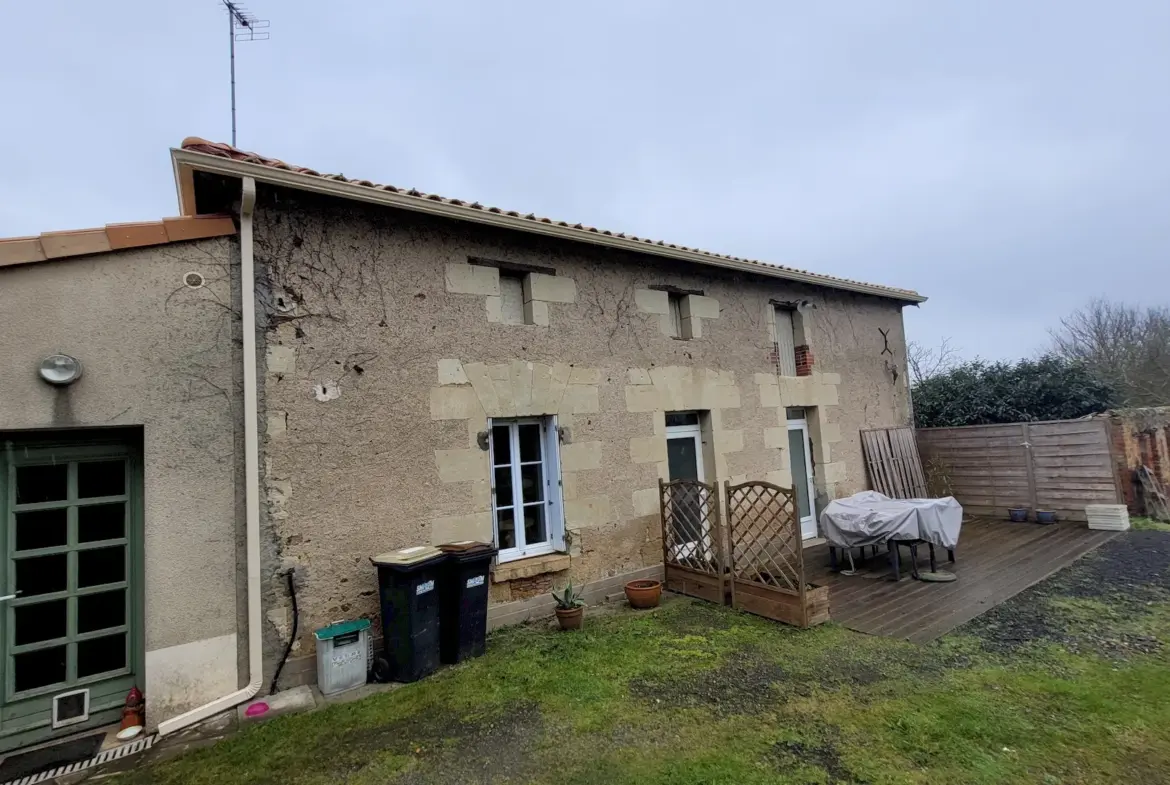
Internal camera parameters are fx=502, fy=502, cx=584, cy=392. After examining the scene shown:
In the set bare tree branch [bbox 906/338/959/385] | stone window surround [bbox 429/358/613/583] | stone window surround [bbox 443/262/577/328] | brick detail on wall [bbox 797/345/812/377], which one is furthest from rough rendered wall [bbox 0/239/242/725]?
bare tree branch [bbox 906/338/959/385]

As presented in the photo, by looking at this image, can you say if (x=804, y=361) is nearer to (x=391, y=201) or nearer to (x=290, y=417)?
(x=391, y=201)

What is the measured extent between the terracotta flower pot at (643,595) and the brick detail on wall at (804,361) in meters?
5.03

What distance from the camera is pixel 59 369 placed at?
3.55 metres

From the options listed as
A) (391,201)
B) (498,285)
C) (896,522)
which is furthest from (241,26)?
(896,522)

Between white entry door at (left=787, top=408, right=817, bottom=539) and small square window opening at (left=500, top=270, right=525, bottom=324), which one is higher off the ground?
small square window opening at (left=500, top=270, right=525, bottom=324)

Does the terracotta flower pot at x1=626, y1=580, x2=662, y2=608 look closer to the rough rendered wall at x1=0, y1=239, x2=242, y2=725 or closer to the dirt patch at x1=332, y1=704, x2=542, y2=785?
the dirt patch at x1=332, y1=704, x2=542, y2=785

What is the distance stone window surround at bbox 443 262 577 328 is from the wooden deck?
4663mm

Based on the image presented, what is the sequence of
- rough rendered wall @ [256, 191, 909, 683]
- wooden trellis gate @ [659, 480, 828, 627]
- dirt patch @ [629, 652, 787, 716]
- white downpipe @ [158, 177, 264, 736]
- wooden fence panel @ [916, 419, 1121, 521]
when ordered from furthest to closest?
wooden fence panel @ [916, 419, 1121, 521]
wooden trellis gate @ [659, 480, 828, 627]
rough rendered wall @ [256, 191, 909, 683]
white downpipe @ [158, 177, 264, 736]
dirt patch @ [629, 652, 787, 716]

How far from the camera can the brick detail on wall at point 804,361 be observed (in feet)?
29.2

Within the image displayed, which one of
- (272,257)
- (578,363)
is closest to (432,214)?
(272,257)

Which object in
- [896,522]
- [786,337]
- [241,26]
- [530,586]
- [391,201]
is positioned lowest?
[530,586]

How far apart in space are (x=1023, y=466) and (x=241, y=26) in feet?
47.1

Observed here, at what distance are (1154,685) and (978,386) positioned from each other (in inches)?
400

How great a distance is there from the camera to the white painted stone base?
371cm
